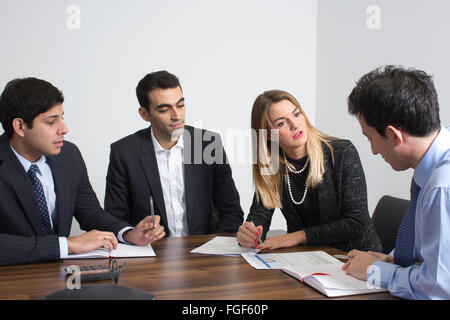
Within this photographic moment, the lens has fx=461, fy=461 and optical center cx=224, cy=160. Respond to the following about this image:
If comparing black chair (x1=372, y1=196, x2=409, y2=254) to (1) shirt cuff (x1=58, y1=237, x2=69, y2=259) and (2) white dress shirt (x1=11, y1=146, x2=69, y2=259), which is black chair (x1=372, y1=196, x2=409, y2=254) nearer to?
(1) shirt cuff (x1=58, y1=237, x2=69, y2=259)

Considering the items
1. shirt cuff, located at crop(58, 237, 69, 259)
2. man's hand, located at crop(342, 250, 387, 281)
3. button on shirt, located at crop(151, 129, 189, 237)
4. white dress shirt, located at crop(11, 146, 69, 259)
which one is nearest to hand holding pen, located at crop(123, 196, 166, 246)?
shirt cuff, located at crop(58, 237, 69, 259)

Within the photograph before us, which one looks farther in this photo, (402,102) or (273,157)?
(273,157)

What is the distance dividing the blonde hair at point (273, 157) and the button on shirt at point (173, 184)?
0.58 metres

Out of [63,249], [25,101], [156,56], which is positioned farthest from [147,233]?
[156,56]

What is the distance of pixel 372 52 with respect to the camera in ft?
12.6

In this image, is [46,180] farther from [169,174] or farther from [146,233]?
[169,174]

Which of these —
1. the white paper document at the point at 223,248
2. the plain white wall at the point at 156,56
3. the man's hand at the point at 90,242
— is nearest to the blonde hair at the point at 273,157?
the white paper document at the point at 223,248

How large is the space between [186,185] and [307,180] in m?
0.79

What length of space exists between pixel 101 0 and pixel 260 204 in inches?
100

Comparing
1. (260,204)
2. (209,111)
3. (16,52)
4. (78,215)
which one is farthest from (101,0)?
(260,204)

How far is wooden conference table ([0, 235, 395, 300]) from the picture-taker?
1389mm

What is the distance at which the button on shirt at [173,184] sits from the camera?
9.20 feet

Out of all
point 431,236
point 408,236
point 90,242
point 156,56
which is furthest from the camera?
point 156,56

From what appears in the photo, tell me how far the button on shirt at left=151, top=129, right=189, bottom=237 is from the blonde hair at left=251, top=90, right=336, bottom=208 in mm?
582
